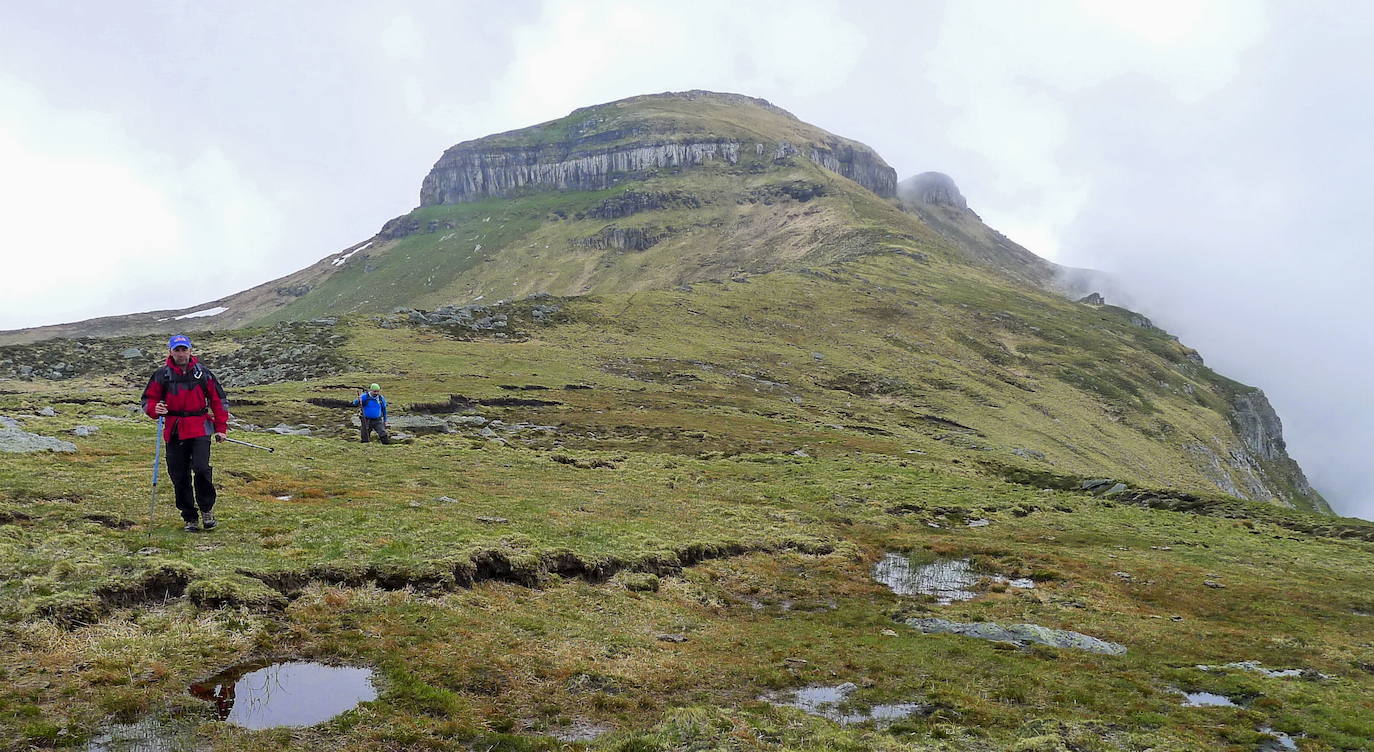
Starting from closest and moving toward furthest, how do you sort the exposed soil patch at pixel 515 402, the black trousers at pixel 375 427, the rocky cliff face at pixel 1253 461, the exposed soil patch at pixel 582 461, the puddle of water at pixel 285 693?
the puddle of water at pixel 285 693 < the black trousers at pixel 375 427 < the exposed soil patch at pixel 582 461 < the exposed soil patch at pixel 515 402 < the rocky cliff face at pixel 1253 461

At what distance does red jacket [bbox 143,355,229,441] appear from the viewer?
1736cm

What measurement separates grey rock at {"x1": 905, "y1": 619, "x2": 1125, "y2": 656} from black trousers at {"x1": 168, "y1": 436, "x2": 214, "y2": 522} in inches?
773

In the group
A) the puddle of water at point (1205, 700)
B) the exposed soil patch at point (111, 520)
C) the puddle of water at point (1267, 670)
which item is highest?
the exposed soil patch at point (111, 520)

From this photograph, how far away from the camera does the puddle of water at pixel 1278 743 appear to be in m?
13.5

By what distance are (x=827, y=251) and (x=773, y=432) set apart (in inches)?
5392

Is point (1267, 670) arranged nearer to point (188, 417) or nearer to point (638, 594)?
point (638, 594)

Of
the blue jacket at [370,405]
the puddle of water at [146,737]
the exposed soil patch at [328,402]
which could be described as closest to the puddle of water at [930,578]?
the puddle of water at [146,737]

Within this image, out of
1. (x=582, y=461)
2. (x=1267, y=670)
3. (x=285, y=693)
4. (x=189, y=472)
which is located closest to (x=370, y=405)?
(x=582, y=461)

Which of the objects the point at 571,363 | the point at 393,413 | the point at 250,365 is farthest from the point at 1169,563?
the point at 250,365

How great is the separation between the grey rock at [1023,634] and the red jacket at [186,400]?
1989cm

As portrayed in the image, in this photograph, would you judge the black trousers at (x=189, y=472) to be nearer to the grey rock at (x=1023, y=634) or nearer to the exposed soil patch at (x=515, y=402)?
the grey rock at (x=1023, y=634)

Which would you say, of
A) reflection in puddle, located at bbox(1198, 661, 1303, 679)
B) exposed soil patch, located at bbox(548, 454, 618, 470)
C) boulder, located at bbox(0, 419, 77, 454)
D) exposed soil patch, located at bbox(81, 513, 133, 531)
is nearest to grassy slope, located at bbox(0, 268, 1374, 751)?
exposed soil patch, located at bbox(81, 513, 133, 531)

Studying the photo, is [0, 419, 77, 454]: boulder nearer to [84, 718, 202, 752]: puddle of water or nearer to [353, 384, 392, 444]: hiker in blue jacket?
[353, 384, 392, 444]: hiker in blue jacket

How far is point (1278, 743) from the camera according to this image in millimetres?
13781
